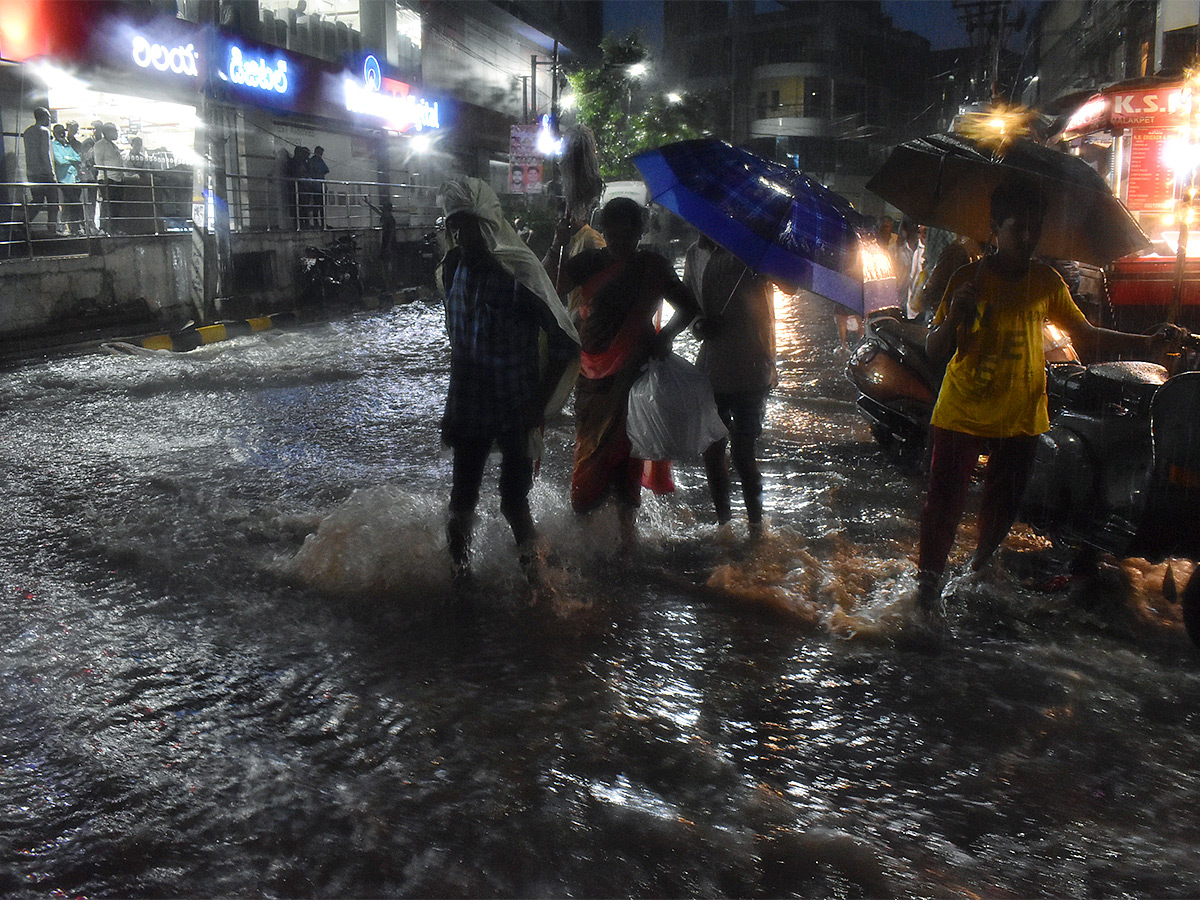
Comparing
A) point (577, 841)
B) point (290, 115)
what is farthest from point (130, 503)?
point (290, 115)

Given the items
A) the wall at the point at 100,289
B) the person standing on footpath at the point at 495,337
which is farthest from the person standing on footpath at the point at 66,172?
the person standing on footpath at the point at 495,337

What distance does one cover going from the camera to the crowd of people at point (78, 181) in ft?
43.2

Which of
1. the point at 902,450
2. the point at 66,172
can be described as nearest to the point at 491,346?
the point at 902,450

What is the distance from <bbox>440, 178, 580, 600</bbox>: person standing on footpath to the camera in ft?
12.3

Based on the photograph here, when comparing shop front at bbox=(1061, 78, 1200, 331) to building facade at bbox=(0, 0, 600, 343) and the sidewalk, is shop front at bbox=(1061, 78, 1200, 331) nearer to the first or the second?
the sidewalk

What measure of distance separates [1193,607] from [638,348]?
8.19 feet

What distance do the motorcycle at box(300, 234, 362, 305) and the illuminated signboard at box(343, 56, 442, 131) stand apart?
679 cm

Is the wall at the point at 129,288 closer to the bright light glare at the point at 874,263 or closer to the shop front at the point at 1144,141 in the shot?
the bright light glare at the point at 874,263

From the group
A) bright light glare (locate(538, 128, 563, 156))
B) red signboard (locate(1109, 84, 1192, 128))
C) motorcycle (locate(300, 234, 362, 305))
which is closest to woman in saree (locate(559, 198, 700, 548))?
red signboard (locate(1109, 84, 1192, 128))

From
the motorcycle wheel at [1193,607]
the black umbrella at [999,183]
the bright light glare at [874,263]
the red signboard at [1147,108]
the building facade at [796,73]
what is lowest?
the motorcycle wheel at [1193,607]

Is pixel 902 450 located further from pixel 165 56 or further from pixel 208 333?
pixel 165 56

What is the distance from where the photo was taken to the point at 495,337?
382cm

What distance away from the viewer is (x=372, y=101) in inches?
993

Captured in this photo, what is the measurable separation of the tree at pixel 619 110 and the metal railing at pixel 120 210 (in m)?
15.9
